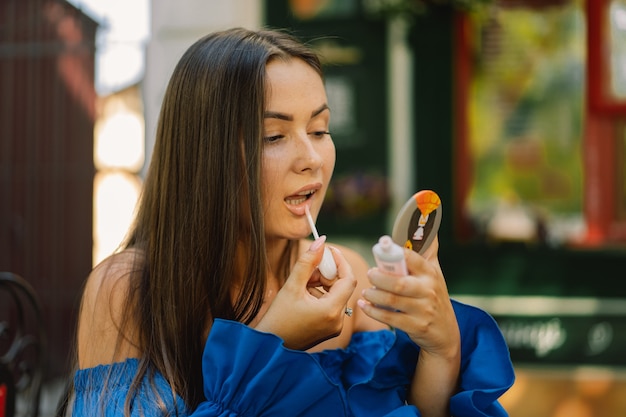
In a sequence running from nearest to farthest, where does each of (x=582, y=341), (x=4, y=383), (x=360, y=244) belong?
(x=4, y=383), (x=582, y=341), (x=360, y=244)

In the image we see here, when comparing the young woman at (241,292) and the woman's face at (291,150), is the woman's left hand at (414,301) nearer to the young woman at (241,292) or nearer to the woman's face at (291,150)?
the young woman at (241,292)

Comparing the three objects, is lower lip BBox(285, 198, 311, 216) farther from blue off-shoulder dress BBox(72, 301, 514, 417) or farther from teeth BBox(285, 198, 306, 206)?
blue off-shoulder dress BBox(72, 301, 514, 417)

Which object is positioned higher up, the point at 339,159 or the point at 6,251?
the point at 339,159

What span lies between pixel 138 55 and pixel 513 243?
2.71 metres

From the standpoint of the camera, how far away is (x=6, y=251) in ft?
18.1

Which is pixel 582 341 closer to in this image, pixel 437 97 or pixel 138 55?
pixel 437 97

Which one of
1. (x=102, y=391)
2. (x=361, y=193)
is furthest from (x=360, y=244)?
(x=102, y=391)

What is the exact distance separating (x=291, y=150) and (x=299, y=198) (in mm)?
104

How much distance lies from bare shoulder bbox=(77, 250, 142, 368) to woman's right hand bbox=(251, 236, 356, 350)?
30cm

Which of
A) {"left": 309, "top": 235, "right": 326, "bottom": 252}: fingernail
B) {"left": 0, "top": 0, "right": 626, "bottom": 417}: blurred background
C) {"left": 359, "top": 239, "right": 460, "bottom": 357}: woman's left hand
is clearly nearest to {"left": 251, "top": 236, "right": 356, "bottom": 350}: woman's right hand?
{"left": 309, "top": 235, "right": 326, "bottom": 252}: fingernail

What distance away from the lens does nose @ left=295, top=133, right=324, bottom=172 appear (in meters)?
1.47

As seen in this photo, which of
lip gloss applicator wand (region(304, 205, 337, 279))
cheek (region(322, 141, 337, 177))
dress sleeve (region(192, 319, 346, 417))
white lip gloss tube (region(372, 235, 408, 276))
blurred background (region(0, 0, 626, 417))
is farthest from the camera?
blurred background (region(0, 0, 626, 417))

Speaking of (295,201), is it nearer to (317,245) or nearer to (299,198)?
(299,198)

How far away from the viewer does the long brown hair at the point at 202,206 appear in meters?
1.46
